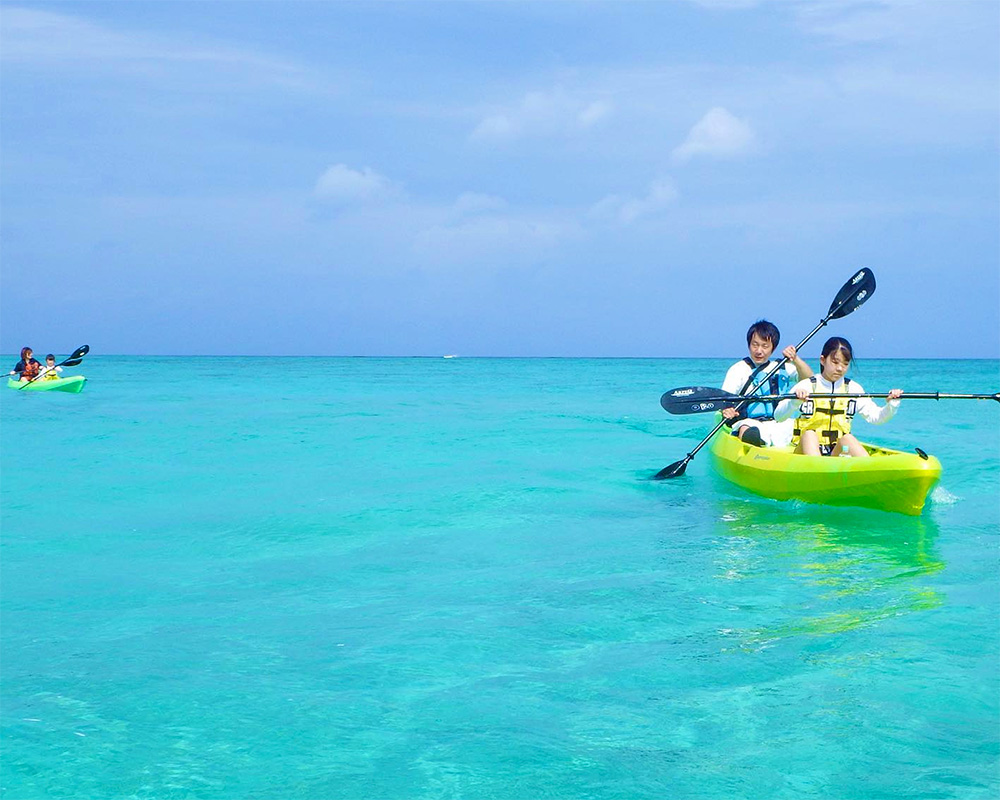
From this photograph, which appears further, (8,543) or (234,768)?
(8,543)

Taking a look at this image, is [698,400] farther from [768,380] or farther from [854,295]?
[854,295]

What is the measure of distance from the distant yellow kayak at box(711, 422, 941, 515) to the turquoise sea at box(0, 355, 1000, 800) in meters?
0.20

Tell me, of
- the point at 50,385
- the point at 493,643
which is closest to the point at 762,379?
the point at 493,643

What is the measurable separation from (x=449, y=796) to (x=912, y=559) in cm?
414

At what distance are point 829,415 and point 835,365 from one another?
481 mm

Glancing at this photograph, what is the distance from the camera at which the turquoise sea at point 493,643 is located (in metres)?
3.31

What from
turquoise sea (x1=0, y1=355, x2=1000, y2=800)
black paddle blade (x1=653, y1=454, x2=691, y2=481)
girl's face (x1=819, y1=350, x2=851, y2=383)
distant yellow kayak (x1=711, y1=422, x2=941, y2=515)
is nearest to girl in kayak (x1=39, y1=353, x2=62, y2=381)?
turquoise sea (x1=0, y1=355, x2=1000, y2=800)

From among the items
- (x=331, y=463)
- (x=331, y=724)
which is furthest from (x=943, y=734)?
(x=331, y=463)

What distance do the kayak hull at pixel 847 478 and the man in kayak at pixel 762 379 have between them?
29 centimetres

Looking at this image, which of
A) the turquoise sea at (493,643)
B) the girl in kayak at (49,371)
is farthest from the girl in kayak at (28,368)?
the turquoise sea at (493,643)

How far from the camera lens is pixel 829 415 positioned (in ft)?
25.4

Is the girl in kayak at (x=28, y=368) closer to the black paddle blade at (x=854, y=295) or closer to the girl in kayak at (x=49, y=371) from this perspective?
the girl in kayak at (x=49, y=371)

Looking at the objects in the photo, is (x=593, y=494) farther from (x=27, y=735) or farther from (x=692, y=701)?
(x=27, y=735)

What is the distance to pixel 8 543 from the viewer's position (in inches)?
278
